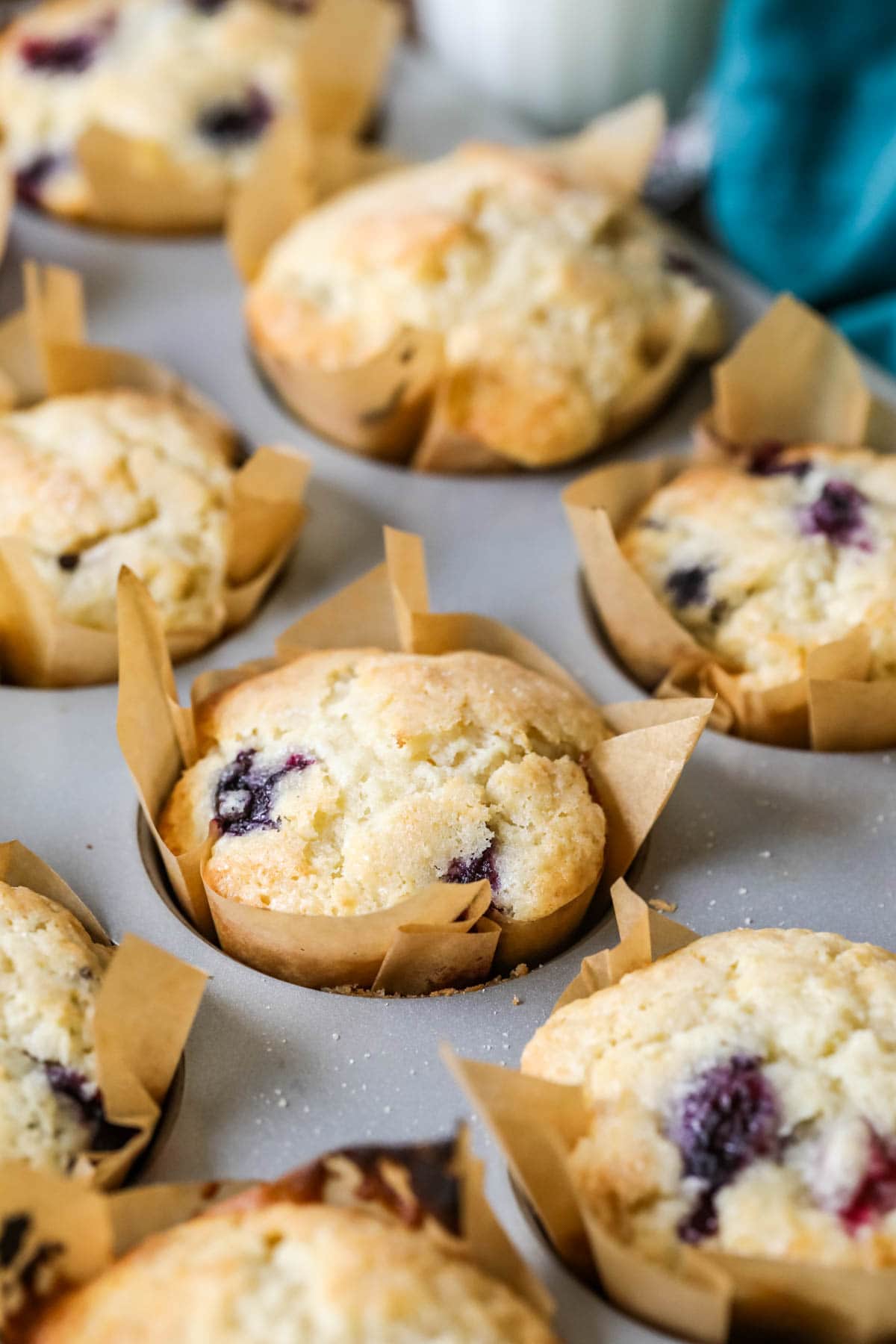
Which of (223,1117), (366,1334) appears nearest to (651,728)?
(223,1117)

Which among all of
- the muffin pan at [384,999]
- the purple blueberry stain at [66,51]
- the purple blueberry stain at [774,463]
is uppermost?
the purple blueberry stain at [66,51]

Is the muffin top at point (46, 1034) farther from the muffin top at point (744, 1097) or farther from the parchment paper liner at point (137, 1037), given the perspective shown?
the muffin top at point (744, 1097)

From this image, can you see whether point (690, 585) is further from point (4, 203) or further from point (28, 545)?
point (4, 203)

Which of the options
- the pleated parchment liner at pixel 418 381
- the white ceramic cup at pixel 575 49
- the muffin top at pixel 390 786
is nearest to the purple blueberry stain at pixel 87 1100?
the muffin top at pixel 390 786

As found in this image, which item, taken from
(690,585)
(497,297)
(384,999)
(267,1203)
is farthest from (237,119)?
(267,1203)

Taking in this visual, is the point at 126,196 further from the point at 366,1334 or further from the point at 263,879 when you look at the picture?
the point at 366,1334

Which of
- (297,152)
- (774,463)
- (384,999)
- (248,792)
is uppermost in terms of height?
(297,152)
